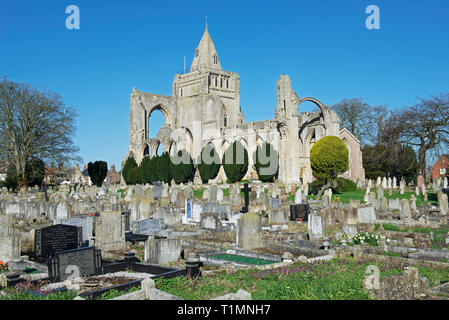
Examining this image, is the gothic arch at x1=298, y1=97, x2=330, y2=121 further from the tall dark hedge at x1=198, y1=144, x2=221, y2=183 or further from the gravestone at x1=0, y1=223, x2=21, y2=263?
the gravestone at x1=0, y1=223, x2=21, y2=263

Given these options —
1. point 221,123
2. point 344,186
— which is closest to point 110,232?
point 344,186

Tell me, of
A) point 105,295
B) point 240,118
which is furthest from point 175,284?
point 240,118

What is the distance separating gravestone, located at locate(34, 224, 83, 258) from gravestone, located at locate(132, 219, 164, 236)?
3.30 m

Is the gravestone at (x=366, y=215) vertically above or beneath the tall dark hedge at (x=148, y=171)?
beneath

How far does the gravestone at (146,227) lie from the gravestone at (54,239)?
330 centimetres

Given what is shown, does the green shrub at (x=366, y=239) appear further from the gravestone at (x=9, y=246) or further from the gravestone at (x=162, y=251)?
the gravestone at (x=9, y=246)

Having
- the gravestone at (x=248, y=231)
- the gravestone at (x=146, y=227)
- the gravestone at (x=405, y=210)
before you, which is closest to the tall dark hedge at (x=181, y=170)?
the gravestone at (x=146, y=227)

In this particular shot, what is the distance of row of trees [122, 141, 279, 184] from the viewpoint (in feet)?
128

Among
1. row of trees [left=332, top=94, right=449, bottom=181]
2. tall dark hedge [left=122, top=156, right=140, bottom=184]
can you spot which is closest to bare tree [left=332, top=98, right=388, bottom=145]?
row of trees [left=332, top=94, right=449, bottom=181]

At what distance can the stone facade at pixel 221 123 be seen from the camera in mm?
38500

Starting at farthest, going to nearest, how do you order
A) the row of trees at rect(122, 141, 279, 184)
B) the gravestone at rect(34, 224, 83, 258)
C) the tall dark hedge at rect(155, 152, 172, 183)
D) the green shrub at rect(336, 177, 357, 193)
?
the tall dark hedge at rect(155, 152, 172, 183), the row of trees at rect(122, 141, 279, 184), the green shrub at rect(336, 177, 357, 193), the gravestone at rect(34, 224, 83, 258)

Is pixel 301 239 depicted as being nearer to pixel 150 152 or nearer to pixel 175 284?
pixel 175 284
